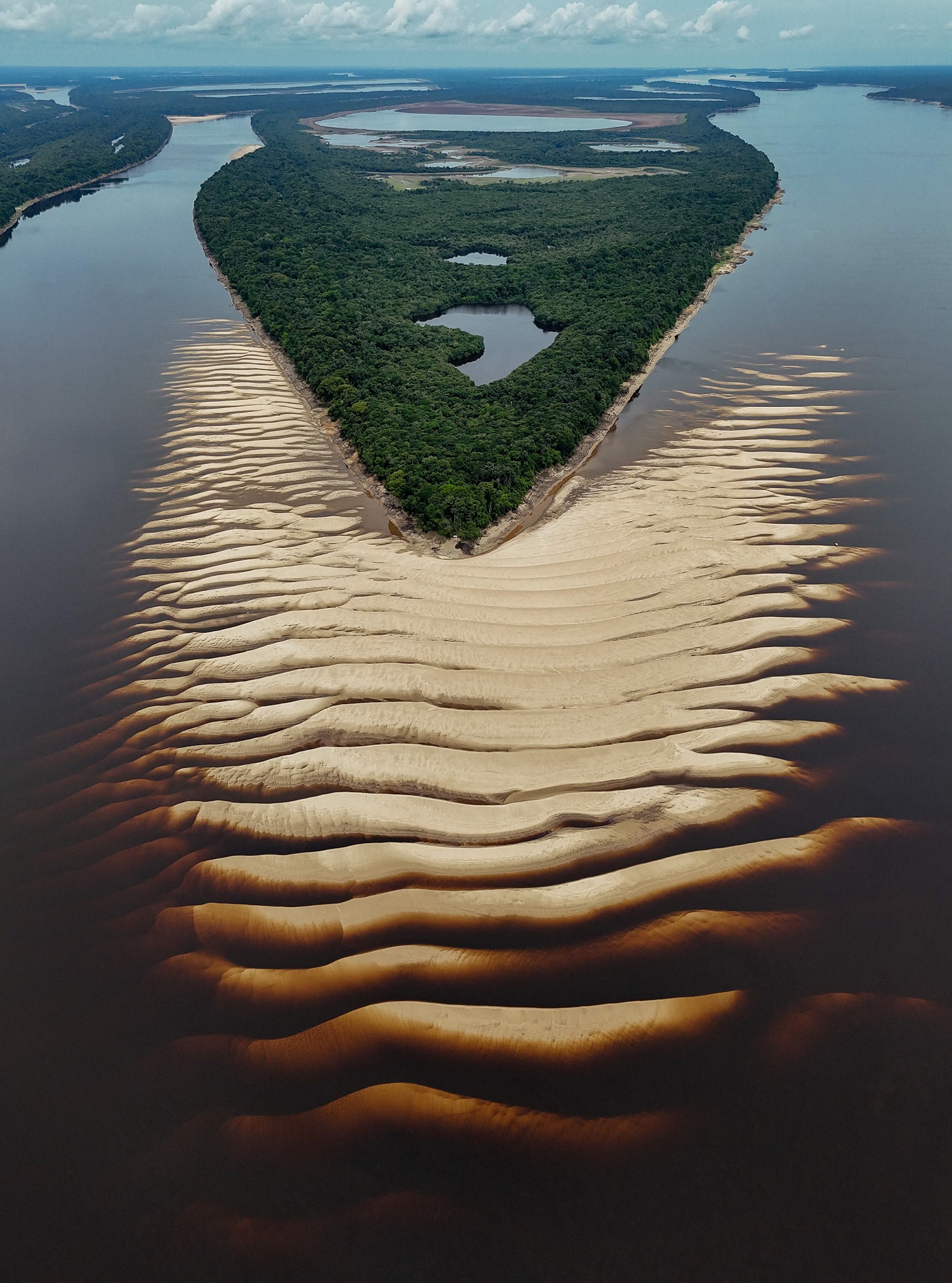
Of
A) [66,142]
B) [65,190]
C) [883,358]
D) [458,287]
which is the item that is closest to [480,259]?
[458,287]

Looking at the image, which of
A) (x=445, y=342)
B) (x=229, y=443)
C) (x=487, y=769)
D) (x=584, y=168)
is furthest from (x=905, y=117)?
(x=487, y=769)

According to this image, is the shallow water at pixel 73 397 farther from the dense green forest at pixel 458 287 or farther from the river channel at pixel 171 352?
the dense green forest at pixel 458 287

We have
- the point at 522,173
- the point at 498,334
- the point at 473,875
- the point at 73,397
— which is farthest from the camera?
the point at 522,173

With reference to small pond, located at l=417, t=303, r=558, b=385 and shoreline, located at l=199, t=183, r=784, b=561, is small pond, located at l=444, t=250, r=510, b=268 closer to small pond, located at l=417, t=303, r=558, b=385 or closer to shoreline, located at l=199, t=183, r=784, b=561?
small pond, located at l=417, t=303, r=558, b=385

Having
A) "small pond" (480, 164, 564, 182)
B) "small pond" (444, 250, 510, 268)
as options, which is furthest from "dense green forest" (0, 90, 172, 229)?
"small pond" (480, 164, 564, 182)

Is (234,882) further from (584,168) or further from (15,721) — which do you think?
(584,168)

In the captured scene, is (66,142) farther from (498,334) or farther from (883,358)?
(883,358)
